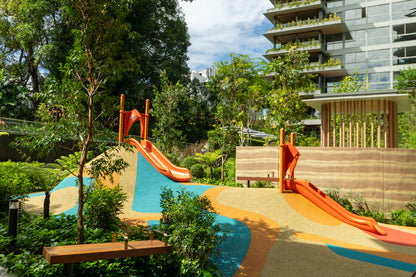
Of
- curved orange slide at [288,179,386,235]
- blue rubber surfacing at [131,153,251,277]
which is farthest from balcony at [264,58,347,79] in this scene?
curved orange slide at [288,179,386,235]

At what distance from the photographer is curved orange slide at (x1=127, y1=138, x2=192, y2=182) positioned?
35.1 feet

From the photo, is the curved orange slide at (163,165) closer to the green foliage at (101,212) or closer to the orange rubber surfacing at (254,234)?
the orange rubber surfacing at (254,234)

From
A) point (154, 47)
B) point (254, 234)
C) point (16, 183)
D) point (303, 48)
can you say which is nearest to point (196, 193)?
point (254, 234)

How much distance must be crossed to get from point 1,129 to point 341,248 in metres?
18.9

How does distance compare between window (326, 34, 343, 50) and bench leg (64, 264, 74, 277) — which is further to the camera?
window (326, 34, 343, 50)

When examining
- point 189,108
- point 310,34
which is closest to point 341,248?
point 189,108

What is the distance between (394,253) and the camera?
20.5ft

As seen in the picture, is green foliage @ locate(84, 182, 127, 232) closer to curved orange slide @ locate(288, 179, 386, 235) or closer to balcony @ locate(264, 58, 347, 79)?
curved orange slide @ locate(288, 179, 386, 235)

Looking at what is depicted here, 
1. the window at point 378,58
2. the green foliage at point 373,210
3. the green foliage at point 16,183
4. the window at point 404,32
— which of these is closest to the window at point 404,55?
the window at point 378,58

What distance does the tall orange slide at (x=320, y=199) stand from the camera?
7406mm

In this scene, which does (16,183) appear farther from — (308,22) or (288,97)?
(308,22)

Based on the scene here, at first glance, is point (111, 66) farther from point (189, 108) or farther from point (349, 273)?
point (189, 108)

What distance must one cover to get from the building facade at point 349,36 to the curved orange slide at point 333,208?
27.6 metres

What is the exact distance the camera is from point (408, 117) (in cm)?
1702
